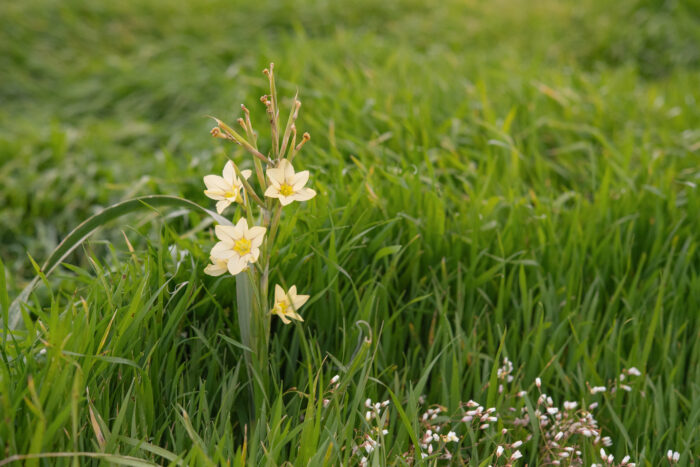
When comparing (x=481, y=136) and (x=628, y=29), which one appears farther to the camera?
(x=628, y=29)

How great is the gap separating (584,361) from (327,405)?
2.22ft

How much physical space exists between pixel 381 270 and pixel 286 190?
2.00 feet

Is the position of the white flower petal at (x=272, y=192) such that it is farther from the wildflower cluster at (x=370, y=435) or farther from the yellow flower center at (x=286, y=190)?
the wildflower cluster at (x=370, y=435)

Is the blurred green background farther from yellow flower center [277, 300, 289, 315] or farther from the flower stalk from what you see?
yellow flower center [277, 300, 289, 315]

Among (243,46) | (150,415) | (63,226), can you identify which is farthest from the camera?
(243,46)

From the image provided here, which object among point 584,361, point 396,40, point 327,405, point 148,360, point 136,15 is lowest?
point 584,361

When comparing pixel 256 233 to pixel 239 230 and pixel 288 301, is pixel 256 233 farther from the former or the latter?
pixel 288 301

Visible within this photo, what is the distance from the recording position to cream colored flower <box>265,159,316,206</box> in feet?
3.63

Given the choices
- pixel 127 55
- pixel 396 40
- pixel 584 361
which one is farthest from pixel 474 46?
pixel 584 361

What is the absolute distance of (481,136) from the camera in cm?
253

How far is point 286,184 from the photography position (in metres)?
1.13

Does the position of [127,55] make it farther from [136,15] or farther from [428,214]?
[428,214]

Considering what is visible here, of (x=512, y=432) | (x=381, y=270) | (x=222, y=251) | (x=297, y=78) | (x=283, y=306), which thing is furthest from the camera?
(x=297, y=78)

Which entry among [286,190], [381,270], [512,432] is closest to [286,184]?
[286,190]
